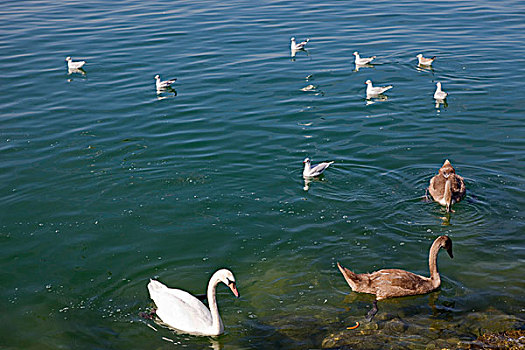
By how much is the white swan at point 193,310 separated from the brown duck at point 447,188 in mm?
6346

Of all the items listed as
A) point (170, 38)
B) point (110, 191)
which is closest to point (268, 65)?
point (170, 38)

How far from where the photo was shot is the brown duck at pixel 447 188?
1471 centimetres

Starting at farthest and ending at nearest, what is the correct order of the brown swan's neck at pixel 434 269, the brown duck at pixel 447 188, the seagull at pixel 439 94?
the seagull at pixel 439 94 < the brown duck at pixel 447 188 < the brown swan's neck at pixel 434 269

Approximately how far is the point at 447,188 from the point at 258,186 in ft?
16.5

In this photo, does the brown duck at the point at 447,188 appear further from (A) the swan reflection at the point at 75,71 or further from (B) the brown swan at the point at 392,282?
(A) the swan reflection at the point at 75,71

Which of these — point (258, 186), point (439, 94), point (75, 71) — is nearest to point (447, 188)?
point (258, 186)

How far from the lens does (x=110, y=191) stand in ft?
54.4

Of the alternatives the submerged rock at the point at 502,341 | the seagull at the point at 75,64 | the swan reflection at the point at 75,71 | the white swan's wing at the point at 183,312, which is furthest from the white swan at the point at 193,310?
the swan reflection at the point at 75,71

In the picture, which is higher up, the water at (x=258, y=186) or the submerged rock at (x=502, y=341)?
the water at (x=258, y=186)

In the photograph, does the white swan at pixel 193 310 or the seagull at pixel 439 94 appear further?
the seagull at pixel 439 94

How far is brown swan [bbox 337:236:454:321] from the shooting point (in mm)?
11820

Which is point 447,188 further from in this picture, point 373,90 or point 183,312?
point 373,90

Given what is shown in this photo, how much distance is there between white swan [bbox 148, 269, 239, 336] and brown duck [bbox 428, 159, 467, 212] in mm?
6346

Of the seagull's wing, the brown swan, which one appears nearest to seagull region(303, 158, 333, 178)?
the seagull's wing
